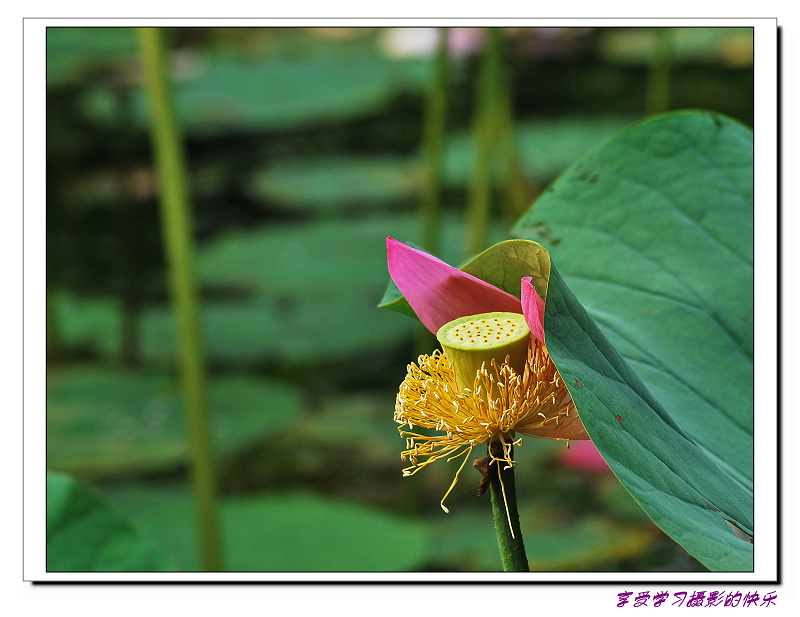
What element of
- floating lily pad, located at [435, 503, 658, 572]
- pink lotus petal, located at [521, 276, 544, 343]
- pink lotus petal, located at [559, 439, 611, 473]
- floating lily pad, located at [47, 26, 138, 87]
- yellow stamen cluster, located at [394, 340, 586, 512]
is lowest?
floating lily pad, located at [435, 503, 658, 572]

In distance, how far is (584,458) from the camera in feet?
4.36

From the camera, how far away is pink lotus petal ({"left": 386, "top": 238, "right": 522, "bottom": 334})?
0.33 metres

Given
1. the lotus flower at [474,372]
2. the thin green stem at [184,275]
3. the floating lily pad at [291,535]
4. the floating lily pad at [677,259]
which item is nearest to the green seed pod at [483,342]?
the lotus flower at [474,372]

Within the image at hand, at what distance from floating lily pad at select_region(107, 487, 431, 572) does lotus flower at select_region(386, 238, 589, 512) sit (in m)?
0.89

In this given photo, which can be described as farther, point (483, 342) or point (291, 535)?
point (291, 535)

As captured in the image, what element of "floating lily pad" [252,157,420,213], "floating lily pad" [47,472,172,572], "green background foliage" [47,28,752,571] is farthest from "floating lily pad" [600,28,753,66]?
"floating lily pad" [47,472,172,572]

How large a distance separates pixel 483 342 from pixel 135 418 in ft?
4.69

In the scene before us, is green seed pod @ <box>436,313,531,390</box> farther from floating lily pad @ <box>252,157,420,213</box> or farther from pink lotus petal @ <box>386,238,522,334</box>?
floating lily pad @ <box>252,157,420,213</box>

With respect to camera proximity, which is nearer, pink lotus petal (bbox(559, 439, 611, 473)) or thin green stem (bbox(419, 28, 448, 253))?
pink lotus petal (bbox(559, 439, 611, 473))

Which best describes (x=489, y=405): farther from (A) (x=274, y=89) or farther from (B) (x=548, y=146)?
(A) (x=274, y=89)

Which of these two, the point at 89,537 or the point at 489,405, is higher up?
the point at 489,405

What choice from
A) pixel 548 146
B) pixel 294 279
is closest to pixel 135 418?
pixel 294 279
